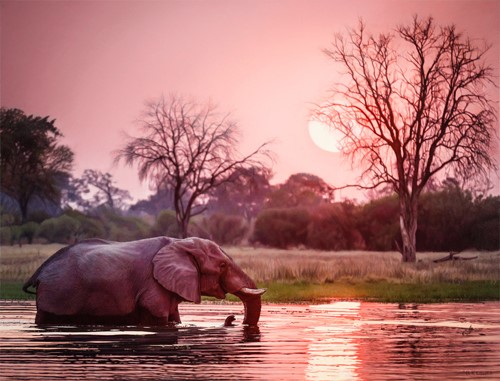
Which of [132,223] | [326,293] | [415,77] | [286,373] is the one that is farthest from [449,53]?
[286,373]

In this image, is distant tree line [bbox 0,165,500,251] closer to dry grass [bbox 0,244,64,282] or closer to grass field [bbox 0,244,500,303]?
dry grass [bbox 0,244,64,282]

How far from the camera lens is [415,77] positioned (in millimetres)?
32688

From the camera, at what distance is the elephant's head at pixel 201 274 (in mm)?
14836

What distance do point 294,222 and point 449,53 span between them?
13237 mm

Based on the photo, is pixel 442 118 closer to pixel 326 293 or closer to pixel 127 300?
pixel 326 293

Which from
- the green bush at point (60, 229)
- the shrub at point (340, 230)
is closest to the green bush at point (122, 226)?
the green bush at point (60, 229)

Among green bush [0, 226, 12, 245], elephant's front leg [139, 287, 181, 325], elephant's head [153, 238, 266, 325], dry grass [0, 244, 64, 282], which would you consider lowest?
elephant's front leg [139, 287, 181, 325]

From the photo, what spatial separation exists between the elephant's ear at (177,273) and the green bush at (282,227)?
2872 centimetres

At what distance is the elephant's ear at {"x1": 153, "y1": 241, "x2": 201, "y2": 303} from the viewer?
14797mm

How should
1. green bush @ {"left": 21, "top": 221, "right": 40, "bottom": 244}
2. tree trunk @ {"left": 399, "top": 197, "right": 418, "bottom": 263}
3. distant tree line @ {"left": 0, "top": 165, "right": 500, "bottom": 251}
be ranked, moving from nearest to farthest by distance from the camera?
tree trunk @ {"left": 399, "top": 197, "right": 418, "bottom": 263}, distant tree line @ {"left": 0, "top": 165, "right": 500, "bottom": 251}, green bush @ {"left": 21, "top": 221, "right": 40, "bottom": 244}

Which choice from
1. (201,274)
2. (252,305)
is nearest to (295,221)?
(201,274)

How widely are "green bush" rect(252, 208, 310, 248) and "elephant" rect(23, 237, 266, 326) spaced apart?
28731 mm

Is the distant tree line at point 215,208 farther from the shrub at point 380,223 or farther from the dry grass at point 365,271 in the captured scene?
the dry grass at point 365,271

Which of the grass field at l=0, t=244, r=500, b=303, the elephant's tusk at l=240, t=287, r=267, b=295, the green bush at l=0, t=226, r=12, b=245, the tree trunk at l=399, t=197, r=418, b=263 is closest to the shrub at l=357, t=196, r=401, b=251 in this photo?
the tree trunk at l=399, t=197, r=418, b=263
